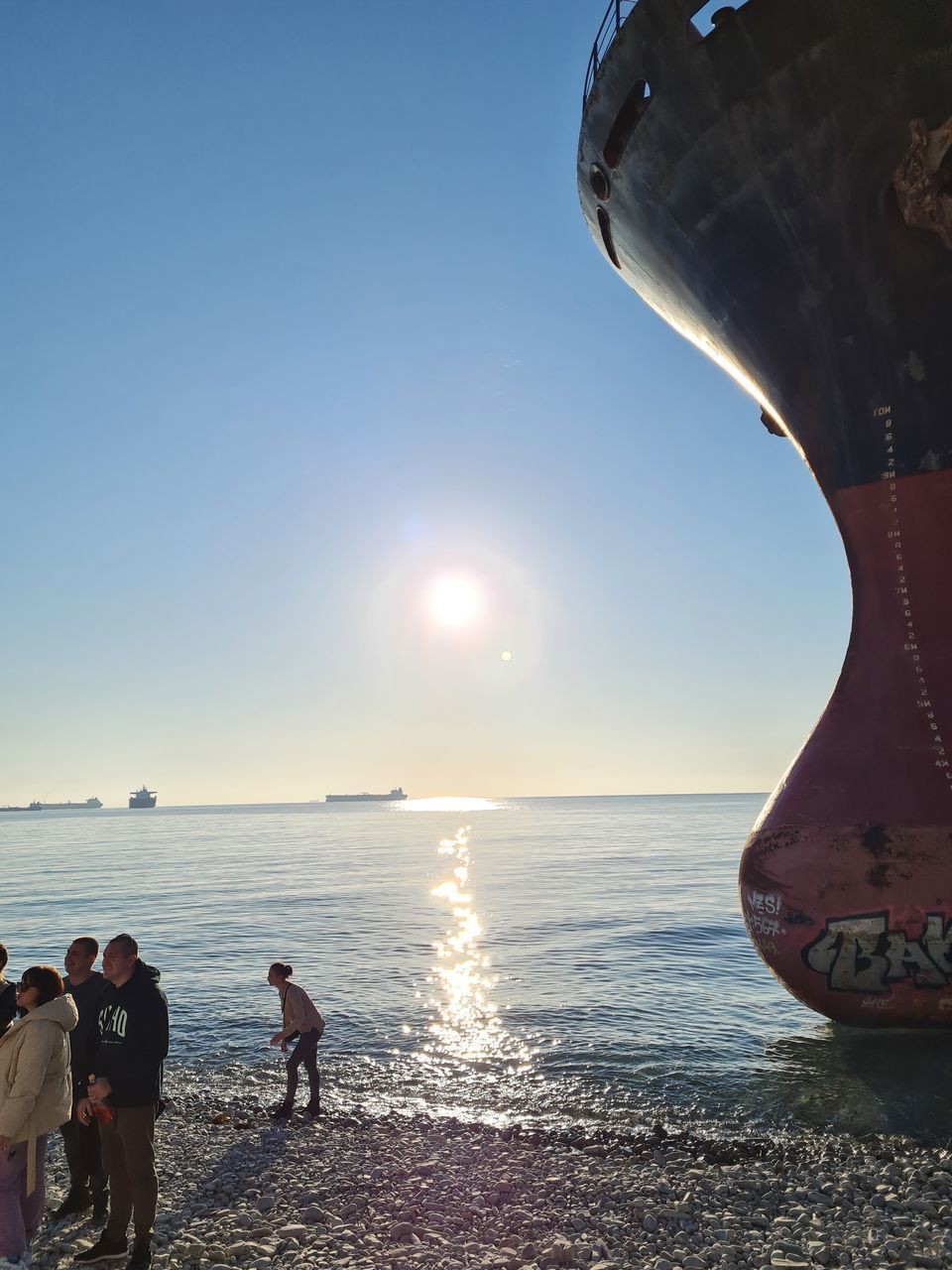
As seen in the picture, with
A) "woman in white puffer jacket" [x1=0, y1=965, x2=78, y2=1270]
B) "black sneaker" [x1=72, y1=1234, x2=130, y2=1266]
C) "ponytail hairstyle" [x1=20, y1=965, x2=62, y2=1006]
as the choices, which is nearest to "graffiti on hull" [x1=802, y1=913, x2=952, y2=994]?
"black sneaker" [x1=72, y1=1234, x2=130, y2=1266]

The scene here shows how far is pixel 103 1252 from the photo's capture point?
5.26 m

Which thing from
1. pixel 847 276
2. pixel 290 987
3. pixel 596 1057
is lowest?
pixel 596 1057

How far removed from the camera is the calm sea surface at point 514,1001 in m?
9.66

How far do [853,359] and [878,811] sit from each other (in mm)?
6134

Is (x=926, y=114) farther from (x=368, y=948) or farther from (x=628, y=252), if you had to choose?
(x=368, y=948)

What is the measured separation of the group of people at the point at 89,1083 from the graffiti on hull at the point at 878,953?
7.56m

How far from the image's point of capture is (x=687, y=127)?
38.5 feet

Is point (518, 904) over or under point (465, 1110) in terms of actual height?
under

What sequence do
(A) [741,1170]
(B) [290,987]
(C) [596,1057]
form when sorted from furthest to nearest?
(C) [596,1057] → (B) [290,987] → (A) [741,1170]

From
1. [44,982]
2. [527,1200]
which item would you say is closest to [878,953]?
[527,1200]

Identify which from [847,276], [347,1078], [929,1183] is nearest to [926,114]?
[847,276]

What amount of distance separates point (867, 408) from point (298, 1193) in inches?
442

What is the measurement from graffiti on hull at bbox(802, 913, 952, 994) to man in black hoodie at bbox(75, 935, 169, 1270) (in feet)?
24.8

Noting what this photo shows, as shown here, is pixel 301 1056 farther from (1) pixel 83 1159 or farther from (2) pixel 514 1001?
(2) pixel 514 1001
